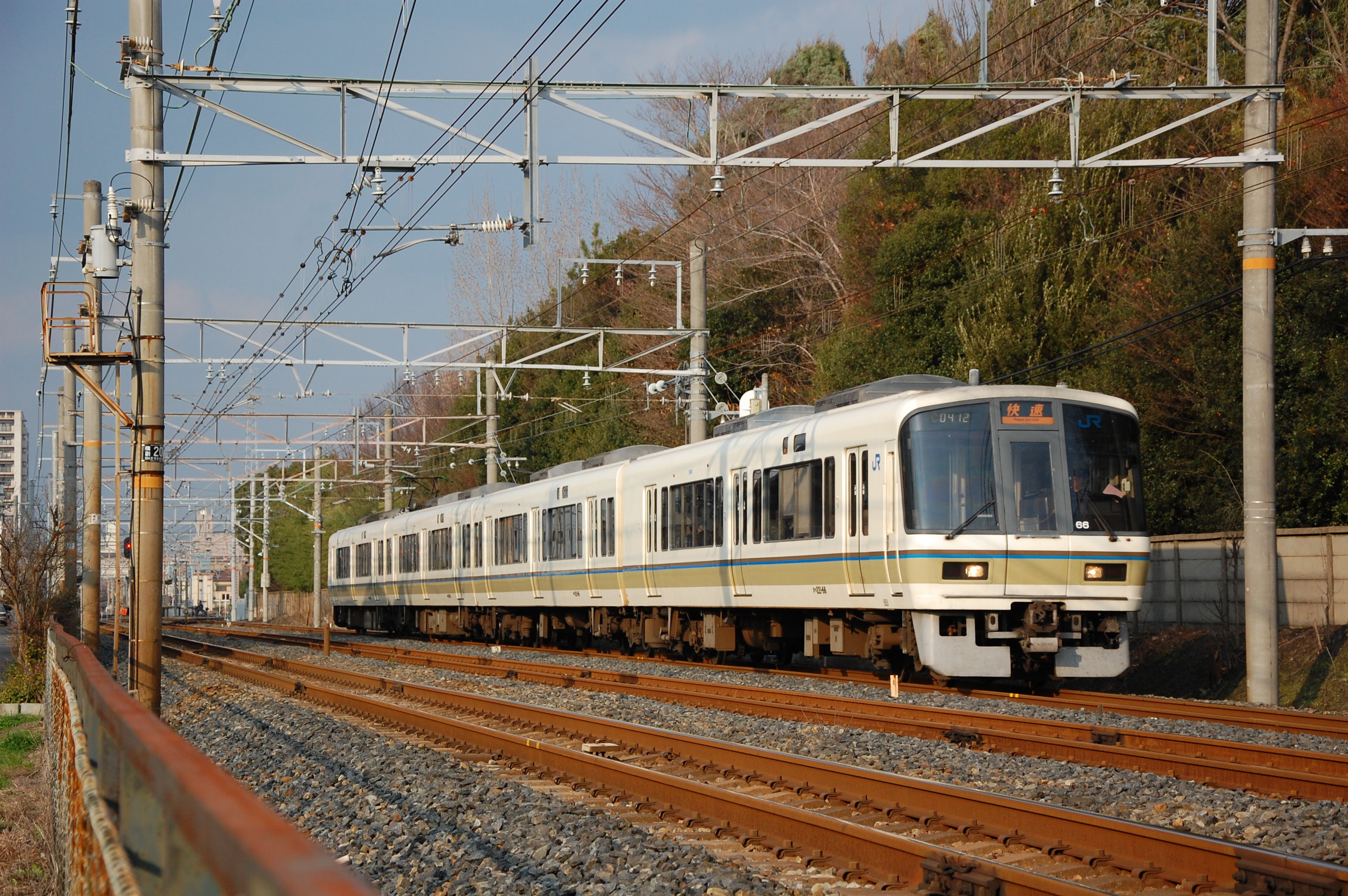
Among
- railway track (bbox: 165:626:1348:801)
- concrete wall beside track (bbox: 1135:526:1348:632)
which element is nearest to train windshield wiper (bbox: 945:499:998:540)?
railway track (bbox: 165:626:1348:801)

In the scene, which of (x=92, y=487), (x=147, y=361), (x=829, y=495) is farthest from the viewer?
(x=92, y=487)

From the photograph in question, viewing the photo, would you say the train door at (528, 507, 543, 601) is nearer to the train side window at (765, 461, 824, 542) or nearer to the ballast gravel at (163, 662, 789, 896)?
the train side window at (765, 461, 824, 542)

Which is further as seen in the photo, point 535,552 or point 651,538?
point 535,552

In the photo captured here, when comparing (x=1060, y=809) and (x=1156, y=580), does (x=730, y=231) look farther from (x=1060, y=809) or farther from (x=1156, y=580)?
(x=1060, y=809)

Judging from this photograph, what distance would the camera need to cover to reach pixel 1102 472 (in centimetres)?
1345

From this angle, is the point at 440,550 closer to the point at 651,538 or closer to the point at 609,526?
the point at 609,526

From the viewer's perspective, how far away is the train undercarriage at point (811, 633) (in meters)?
13.3

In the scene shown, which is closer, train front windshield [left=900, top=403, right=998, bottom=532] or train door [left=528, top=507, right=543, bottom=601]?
train front windshield [left=900, top=403, right=998, bottom=532]

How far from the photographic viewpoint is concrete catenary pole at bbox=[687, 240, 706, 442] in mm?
22625

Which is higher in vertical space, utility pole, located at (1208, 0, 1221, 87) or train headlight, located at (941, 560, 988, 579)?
utility pole, located at (1208, 0, 1221, 87)

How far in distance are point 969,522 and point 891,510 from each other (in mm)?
772

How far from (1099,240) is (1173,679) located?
34.0 ft

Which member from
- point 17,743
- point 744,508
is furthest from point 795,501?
point 17,743

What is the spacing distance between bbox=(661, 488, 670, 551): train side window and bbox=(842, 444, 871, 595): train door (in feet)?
16.6
